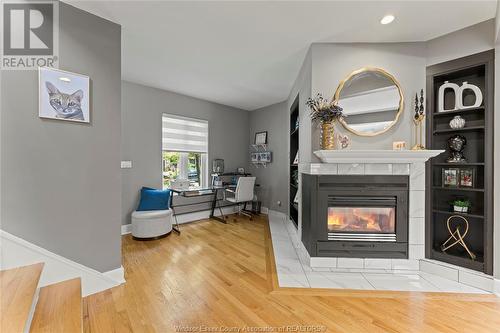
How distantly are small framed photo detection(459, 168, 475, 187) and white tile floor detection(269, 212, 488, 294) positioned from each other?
1.00m

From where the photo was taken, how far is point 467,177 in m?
2.18

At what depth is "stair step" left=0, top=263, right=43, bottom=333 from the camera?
3.59ft

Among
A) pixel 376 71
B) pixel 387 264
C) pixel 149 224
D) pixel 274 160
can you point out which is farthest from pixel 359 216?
pixel 149 224

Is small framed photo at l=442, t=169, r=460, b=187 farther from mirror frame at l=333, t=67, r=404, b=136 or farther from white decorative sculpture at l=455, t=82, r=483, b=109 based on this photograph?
mirror frame at l=333, t=67, r=404, b=136

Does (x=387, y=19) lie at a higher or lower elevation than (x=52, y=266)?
higher

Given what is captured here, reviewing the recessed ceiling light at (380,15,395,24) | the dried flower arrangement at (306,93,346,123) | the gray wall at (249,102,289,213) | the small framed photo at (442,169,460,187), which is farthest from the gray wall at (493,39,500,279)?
the gray wall at (249,102,289,213)

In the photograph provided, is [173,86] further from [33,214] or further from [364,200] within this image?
[364,200]

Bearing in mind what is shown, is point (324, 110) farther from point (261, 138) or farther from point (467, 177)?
point (261, 138)

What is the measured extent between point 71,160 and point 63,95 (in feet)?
1.81

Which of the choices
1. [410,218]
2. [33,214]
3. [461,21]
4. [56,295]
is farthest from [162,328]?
[461,21]

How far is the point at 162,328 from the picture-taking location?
4.89ft

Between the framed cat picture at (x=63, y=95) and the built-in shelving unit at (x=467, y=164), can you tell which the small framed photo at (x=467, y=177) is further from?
the framed cat picture at (x=63, y=95)

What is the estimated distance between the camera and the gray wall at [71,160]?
158 centimetres

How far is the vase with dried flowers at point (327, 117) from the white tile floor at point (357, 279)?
53.6 inches
